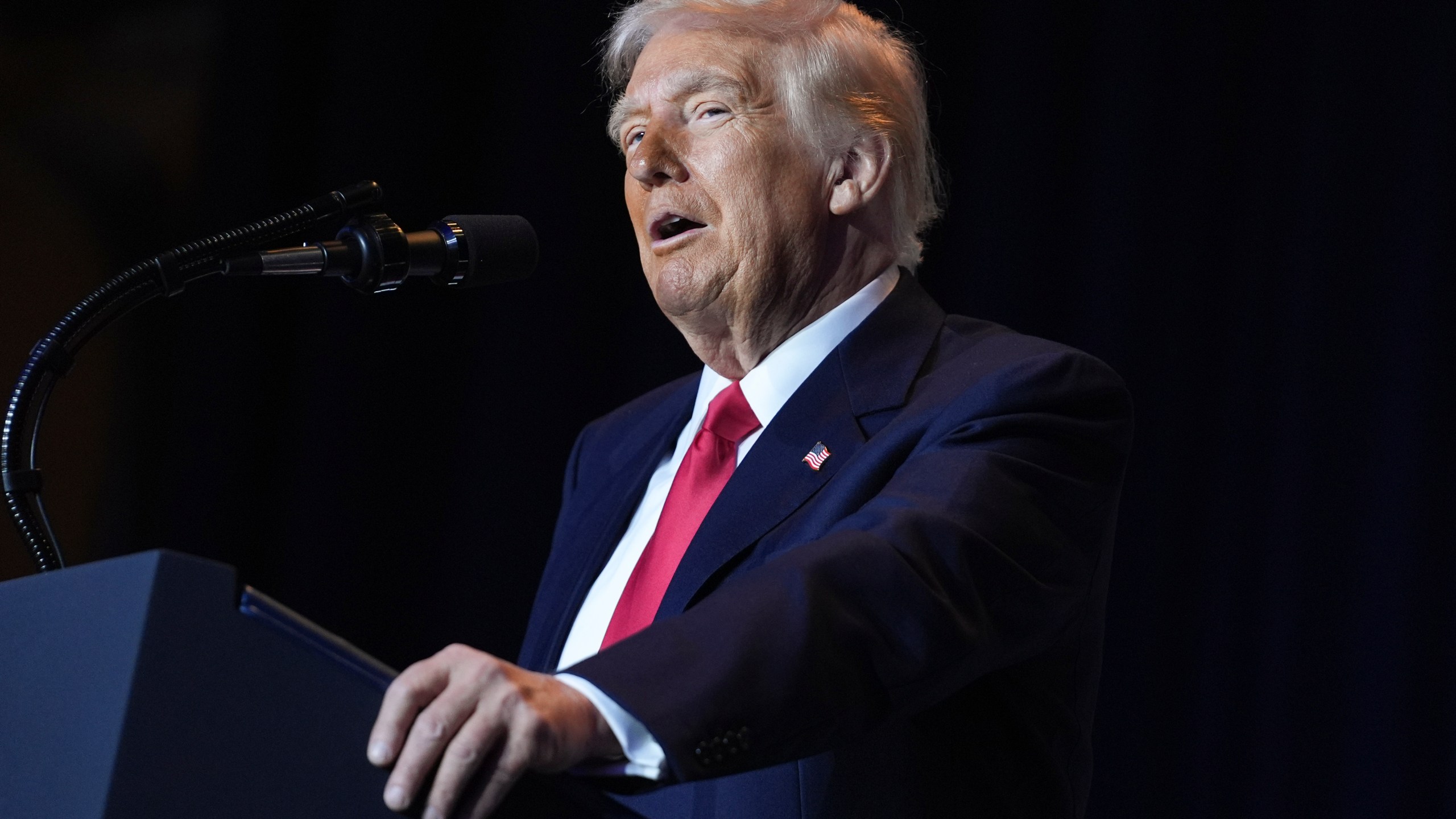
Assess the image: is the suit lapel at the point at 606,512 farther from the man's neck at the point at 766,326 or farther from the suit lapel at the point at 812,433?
the suit lapel at the point at 812,433

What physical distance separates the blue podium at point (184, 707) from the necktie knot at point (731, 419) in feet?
3.23

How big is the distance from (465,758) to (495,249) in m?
0.71

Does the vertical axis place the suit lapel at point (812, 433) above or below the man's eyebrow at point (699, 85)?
below

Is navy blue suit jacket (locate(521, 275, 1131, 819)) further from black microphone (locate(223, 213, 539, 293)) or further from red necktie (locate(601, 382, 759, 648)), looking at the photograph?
black microphone (locate(223, 213, 539, 293))

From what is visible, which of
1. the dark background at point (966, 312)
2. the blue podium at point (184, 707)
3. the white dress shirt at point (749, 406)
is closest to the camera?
the blue podium at point (184, 707)

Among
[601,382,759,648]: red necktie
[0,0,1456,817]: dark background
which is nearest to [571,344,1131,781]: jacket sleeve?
[601,382,759,648]: red necktie

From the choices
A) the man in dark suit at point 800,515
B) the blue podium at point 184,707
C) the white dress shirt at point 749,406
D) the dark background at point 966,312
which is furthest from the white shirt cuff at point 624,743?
the dark background at point 966,312

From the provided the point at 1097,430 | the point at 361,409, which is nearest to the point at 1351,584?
the point at 1097,430

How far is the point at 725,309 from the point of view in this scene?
1845 mm

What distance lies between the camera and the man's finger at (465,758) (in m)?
0.74

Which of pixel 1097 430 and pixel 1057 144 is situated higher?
pixel 1057 144

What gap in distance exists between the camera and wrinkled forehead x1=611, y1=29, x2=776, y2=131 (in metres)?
1.88

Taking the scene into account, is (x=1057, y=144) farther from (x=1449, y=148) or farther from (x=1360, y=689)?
(x=1360, y=689)

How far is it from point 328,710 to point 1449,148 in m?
2.66
